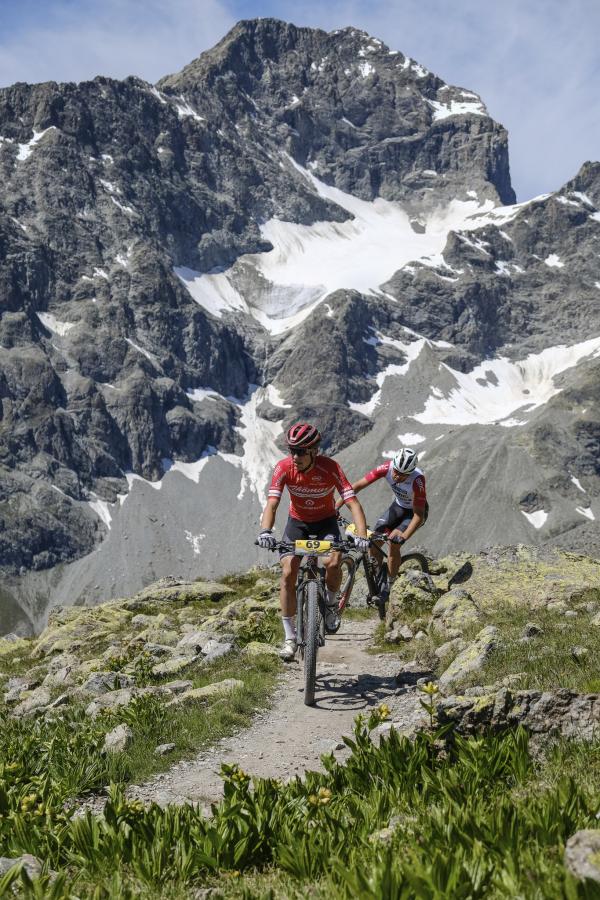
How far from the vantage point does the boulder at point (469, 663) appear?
29.2ft

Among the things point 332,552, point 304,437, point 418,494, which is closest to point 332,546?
point 332,552

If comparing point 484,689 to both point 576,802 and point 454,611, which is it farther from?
point 454,611

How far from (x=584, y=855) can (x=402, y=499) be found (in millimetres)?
12841

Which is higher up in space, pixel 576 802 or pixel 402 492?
pixel 402 492

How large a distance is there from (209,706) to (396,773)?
16.3 feet

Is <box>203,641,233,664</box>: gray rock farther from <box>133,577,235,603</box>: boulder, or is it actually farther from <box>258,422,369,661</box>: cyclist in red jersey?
<box>133,577,235,603</box>: boulder

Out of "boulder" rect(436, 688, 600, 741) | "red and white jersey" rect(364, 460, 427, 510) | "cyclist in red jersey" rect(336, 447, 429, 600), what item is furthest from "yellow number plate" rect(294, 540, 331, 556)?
"red and white jersey" rect(364, 460, 427, 510)

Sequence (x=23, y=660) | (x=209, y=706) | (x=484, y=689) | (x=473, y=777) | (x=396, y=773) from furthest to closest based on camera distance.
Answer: (x=23, y=660), (x=209, y=706), (x=484, y=689), (x=396, y=773), (x=473, y=777)

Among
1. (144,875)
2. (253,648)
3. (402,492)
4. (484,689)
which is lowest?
(253,648)

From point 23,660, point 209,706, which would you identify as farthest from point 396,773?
point 23,660

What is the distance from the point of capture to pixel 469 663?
9203 mm

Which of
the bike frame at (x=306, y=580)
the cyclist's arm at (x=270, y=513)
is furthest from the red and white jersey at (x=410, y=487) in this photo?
the bike frame at (x=306, y=580)

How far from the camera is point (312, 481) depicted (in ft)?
36.7

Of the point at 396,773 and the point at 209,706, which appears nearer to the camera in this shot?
the point at 396,773
